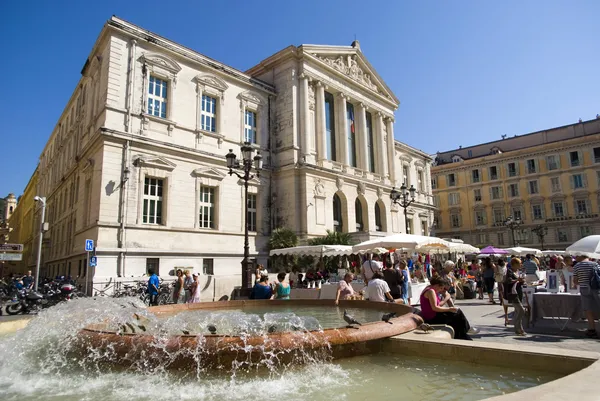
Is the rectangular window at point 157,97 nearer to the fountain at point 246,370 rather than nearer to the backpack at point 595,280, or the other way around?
the fountain at point 246,370

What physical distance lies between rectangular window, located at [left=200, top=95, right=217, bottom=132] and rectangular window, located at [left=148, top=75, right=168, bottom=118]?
2.39m

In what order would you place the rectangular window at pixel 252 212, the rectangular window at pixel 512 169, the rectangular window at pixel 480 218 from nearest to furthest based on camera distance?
the rectangular window at pixel 252 212
the rectangular window at pixel 512 169
the rectangular window at pixel 480 218

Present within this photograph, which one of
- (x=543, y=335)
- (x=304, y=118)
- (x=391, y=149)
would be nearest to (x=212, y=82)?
(x=304, y=118)

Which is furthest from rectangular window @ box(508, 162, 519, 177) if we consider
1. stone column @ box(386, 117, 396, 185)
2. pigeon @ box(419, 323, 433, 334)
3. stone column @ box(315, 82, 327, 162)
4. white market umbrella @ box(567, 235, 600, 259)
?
pigeon @ box(419, 323, 433, 334)

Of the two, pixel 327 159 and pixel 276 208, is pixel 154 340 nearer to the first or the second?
pixel 276 208

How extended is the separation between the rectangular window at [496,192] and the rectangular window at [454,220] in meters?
5.60

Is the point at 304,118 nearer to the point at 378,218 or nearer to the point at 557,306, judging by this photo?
the point at 378,218

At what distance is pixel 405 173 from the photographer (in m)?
41.0

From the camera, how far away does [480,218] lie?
5334 centimetres

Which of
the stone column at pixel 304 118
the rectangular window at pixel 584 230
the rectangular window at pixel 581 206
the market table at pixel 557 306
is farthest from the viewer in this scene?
the rectangular window at pixel 581 206

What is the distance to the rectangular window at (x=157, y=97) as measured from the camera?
21.2 meters

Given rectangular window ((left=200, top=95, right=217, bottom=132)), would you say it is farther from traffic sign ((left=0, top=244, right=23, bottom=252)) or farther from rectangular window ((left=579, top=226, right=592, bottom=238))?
rectangular window ((left=579, top=226, right=592, bottom=238))

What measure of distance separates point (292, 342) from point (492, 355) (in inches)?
86.5

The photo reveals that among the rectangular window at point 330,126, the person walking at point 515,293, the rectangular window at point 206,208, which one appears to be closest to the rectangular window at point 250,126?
the rectangular window at point 206,208
